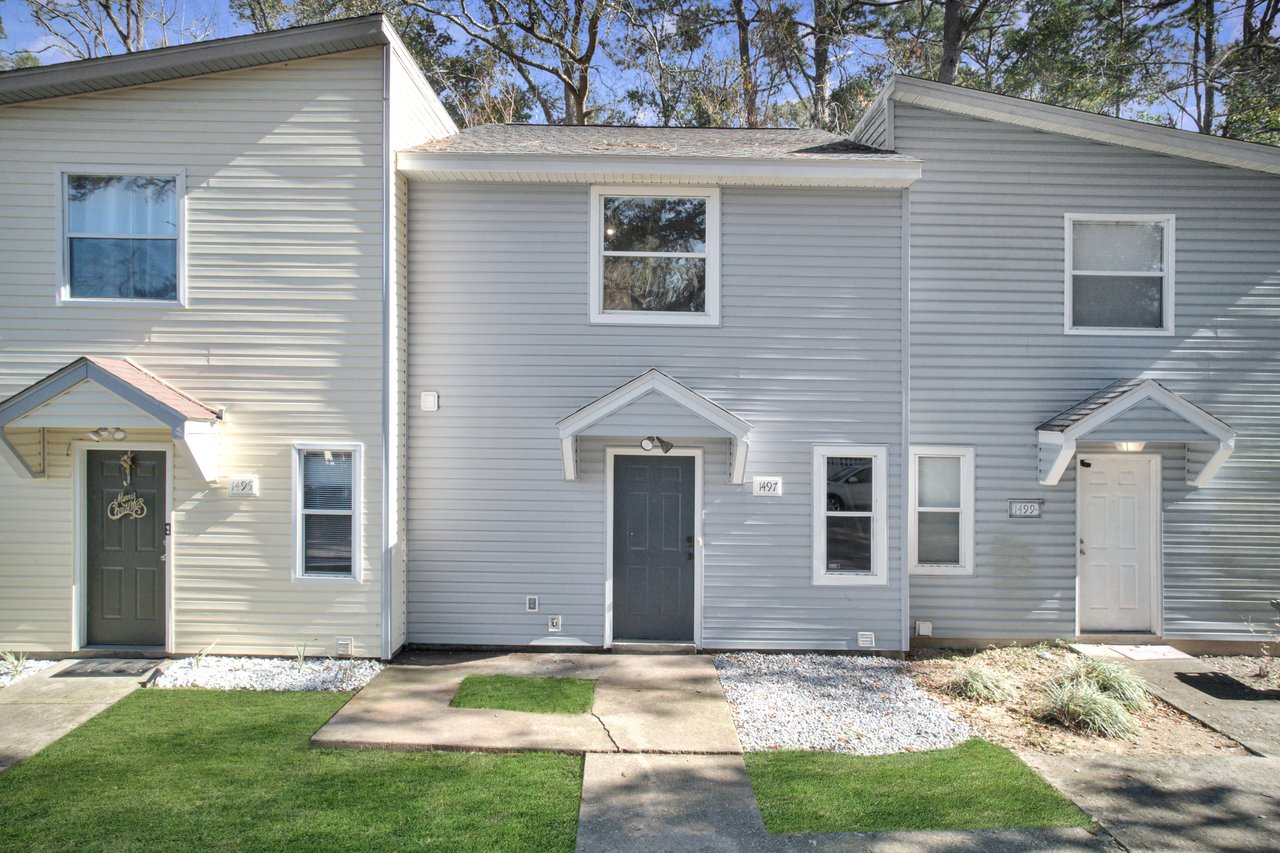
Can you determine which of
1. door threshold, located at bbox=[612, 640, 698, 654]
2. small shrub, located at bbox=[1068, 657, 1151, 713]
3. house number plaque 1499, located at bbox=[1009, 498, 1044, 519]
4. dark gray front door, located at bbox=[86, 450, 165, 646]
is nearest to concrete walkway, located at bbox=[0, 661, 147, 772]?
dark gray front door, located at bbox=[86, 450, 165, 646]

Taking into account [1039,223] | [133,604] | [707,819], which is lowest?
[707,819]

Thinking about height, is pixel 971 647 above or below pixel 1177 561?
below

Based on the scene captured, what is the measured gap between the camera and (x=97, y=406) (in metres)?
6.73

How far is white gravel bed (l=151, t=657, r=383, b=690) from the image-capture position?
21.9 ft

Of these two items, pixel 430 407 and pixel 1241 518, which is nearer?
pixel 430 407

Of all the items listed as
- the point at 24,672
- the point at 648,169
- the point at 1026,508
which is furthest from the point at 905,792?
the point at 24,672

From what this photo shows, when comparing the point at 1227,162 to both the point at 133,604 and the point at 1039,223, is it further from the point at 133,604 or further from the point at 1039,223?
the point at 133,604

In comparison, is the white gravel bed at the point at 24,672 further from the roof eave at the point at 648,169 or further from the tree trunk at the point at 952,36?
the tree trunk at the point at 952,36

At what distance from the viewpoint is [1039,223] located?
8156mm

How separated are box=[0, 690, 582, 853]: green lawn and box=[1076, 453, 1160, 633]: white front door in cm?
648

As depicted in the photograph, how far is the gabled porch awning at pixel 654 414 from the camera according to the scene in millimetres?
7188

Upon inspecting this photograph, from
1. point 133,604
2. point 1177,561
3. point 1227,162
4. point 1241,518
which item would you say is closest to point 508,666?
point 133,604

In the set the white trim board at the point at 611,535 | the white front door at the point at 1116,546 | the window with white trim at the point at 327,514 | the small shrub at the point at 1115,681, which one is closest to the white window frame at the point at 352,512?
the window with white trim at the point at 327,514

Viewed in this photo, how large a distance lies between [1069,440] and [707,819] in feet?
18.3
